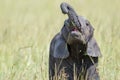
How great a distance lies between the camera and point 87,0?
56.5 ft

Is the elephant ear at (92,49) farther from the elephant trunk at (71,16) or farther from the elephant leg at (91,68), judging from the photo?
the elephant trunk at (71,16)

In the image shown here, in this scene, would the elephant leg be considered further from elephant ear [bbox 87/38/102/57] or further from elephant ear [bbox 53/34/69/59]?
elephant ear [bbox 53/34/69/59]

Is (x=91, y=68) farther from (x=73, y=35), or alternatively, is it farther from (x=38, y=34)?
(x=38, y=34)

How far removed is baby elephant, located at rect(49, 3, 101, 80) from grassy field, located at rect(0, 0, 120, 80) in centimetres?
62

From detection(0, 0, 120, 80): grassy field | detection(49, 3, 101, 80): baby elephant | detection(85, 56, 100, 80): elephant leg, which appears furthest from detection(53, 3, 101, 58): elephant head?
detection(0, 0, 120, 80): grassy field

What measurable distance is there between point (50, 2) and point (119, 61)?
860cm

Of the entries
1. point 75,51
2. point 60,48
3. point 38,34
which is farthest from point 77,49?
point 38,34

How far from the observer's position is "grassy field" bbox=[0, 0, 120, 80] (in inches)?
326

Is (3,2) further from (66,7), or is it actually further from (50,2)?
(66,7)

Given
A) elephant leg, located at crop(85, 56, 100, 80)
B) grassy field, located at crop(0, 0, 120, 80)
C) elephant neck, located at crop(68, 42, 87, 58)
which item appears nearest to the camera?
elephant neck, located at crop(68, 42, 87, 58)

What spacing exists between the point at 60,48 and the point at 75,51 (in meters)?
0.14

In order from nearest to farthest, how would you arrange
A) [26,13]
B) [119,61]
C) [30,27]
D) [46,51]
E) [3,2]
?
[119,61] → [46,51] → [30,27] → [26,13] → [3,2]

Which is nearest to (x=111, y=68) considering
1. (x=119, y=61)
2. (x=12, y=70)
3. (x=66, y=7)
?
(x=119, y=61)

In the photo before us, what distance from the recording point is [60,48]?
6.98 metres
